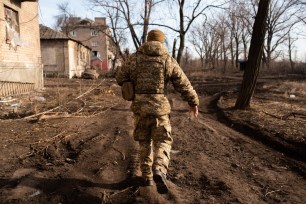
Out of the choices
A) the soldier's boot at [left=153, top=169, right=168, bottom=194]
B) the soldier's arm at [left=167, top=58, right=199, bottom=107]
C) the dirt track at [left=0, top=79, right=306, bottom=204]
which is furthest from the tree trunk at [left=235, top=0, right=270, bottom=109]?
the soldier's boot at [left=153, top=169, right=168, bottom=194]

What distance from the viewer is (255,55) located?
9.59 metres

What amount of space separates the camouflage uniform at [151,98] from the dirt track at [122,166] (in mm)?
456

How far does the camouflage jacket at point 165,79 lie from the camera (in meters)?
3.76

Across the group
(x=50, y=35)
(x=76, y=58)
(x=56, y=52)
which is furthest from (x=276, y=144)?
(x=76, y=58)

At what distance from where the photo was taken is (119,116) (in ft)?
28.0

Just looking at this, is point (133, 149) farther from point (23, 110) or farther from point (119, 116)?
point (23, 110)

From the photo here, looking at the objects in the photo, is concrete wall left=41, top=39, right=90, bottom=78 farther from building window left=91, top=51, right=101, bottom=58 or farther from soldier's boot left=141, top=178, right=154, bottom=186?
building window left=91, top=51, right=101, bottom=58

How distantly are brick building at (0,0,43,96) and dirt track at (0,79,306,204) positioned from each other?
18.0 ft

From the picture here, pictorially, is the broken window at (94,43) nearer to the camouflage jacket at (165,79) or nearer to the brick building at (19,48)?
the brick building at (19,48)

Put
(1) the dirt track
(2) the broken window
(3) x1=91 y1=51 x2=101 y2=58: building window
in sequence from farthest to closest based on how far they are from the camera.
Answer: (2) the broken window
(3) x1=91 y1=51 x2=101 y2=58: building window
(1) the dirt track

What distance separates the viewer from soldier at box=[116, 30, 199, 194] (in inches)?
147

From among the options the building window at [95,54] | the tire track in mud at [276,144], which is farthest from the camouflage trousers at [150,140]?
the building window at [95,54]

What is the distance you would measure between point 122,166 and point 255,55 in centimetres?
658

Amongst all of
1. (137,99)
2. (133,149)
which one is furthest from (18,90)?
(137,99)
